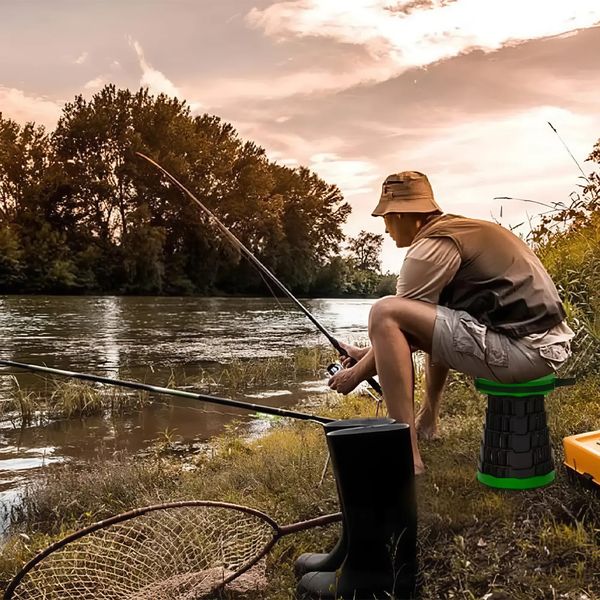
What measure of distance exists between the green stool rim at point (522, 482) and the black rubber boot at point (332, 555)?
2.26 ft

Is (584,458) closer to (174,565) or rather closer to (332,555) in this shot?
(332,555)

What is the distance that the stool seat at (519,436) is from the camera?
2.73 metres

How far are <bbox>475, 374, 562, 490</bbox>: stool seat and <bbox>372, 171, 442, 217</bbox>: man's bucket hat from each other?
27.8 inches

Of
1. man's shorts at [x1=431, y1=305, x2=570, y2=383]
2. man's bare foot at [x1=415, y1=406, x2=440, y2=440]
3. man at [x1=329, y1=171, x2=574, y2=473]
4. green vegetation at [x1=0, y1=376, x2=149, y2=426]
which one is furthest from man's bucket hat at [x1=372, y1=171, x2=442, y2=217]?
green vegetation at [x1=0, y1=376, x2=149, y2=426]

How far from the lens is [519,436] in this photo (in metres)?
2.73

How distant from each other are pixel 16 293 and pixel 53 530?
96.1ft

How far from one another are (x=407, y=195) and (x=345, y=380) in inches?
29.8

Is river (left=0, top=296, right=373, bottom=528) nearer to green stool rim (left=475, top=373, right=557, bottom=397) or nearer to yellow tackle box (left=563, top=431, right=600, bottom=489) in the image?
green stool rim (left=475, top=373, right=557, bottom=397)

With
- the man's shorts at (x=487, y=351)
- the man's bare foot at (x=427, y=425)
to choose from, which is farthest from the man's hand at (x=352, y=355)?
the man's shorts at (x=487, y=351)

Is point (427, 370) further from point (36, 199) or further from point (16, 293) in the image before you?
point (36, 199)

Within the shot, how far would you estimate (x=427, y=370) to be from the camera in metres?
3.35

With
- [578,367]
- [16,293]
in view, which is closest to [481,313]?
[578,367]

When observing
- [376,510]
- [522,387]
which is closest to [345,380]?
[522,387]

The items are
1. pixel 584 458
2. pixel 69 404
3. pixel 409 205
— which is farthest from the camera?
pixel 69 404
